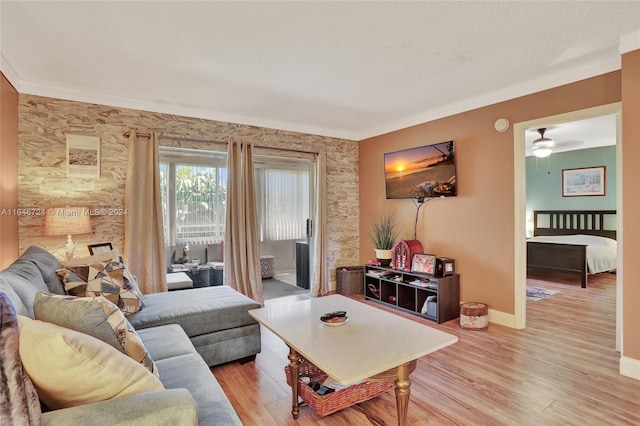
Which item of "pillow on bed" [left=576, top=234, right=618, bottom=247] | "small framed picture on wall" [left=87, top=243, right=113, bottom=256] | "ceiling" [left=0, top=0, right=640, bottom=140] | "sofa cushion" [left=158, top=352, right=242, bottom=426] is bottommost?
"sofa cushion" [left=158, top=352, right=242, bottom=426]

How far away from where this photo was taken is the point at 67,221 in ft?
9.84

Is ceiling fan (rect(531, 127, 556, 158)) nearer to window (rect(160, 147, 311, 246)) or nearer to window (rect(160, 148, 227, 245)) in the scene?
window (rect(160, 147, 311, 246))

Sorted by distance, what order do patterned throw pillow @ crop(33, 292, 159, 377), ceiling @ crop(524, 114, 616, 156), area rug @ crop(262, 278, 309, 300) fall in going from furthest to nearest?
area rug @ crop(262, 278, 309, 300), ceiling @ crop(524, 114, 616, 156), patterned throw pillow @ crop(33, 292, 159, 377)

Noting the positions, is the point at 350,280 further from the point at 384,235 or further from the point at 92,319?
the point at 92,319

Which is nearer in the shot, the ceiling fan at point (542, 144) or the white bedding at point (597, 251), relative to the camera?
the ceiling fan at point (542, 144)

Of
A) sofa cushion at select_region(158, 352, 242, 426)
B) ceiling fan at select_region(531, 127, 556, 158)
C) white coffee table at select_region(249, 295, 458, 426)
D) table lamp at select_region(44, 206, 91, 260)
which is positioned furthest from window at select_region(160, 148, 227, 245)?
ceiling fan at select_region(531, 127, 556, 158)

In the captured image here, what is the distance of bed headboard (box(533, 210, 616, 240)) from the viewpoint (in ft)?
21.4

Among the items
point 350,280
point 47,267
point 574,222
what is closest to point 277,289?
point 350,280

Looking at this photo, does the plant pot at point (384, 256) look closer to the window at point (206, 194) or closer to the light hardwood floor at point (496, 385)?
the light hardwood floor at point (496, 385)

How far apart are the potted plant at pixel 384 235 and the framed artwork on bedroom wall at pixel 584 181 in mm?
4807

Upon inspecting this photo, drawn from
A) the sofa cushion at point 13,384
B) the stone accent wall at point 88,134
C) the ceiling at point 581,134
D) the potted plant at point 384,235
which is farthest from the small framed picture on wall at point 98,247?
the ceiling at point 581,134

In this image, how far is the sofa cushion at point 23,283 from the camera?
1.35 m

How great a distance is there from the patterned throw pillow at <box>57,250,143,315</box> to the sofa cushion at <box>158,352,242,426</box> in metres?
0.94

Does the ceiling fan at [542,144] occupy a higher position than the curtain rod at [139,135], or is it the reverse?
the ceiling fan at [542,144]
